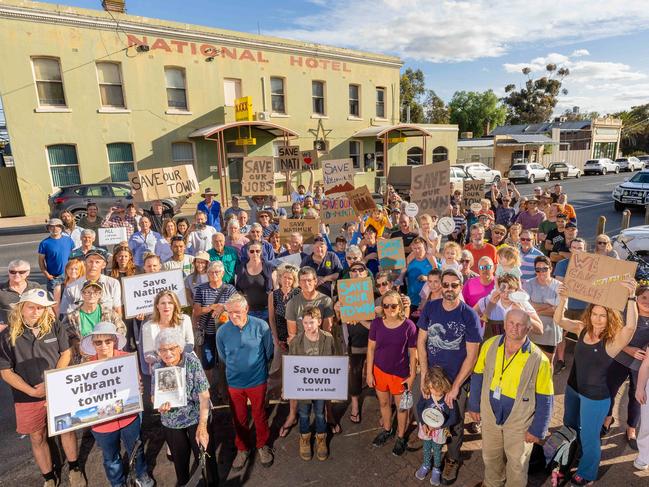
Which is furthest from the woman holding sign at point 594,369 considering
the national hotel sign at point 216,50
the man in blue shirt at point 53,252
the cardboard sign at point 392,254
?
the national hotel sign at point 216,50

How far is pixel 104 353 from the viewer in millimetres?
3602

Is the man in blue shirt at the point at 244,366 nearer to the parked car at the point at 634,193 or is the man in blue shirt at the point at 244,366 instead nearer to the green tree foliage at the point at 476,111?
the parked car at the point at 634,193

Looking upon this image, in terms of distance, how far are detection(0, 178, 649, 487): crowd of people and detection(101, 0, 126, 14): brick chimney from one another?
17.3 m

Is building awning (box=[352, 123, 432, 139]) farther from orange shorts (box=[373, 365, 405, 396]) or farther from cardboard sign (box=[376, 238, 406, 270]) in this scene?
orange shorts (box=[373, 365, 405, 396])

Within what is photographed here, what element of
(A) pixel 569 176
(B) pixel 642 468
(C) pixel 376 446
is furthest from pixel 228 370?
(A) pixel 569 176

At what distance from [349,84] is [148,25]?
37.5ft

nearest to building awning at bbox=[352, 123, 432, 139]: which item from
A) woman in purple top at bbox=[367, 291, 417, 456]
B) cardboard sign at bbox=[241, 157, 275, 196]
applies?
cardboard sign at bbox=[241, 157, 275, 196]

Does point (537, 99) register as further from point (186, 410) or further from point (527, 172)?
point (186, 410)

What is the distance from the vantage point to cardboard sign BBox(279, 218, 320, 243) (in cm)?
713

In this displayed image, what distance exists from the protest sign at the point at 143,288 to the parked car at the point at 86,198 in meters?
11.4

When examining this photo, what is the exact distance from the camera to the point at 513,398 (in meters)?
3.26

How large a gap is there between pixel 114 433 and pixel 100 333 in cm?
89

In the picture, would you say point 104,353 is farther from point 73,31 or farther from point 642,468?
point 73,31

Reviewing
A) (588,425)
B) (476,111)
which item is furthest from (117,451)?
(476,111)
